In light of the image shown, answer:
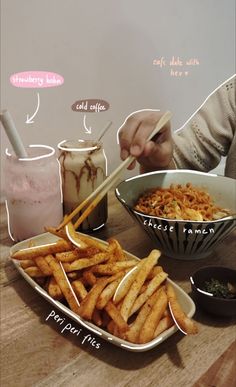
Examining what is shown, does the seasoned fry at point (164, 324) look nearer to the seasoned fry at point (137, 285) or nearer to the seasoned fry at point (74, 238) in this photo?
the seasoned fry at point (137, 285)

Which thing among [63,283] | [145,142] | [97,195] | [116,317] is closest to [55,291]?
[63,283]

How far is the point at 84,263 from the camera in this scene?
0.67 m

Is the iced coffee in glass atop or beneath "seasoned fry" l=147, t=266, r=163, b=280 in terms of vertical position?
atop

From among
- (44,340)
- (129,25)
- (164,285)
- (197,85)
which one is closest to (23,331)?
(44,340)

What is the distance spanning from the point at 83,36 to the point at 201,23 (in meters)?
0.43

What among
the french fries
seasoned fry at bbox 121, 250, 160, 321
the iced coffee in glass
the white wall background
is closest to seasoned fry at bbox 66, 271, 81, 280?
the french fries

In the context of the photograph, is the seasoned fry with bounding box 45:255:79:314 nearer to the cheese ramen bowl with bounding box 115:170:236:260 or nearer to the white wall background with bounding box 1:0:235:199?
the cheese ramen bowl with bounding box 115:170:236:260

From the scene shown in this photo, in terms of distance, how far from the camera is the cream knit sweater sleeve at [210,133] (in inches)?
49.3

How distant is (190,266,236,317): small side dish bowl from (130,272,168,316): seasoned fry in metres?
0.07

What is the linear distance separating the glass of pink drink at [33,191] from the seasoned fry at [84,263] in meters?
0.22

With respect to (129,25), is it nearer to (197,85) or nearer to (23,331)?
(197,85)

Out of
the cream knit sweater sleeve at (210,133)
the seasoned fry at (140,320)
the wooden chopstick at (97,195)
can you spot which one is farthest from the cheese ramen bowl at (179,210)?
the cream knit sweater sleeve at (210,133)

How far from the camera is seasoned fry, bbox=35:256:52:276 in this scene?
0.67 metres

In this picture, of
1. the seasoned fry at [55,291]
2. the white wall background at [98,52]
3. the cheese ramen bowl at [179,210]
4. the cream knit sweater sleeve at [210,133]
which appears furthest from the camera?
the cream knit sweater sleeve at [210,133]
